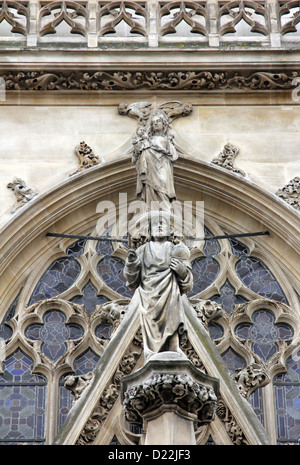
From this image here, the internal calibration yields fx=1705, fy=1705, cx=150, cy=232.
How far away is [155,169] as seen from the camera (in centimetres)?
1823

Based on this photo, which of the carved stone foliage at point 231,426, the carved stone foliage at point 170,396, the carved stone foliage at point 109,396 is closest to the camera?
the carved stone foliage at point 170,396

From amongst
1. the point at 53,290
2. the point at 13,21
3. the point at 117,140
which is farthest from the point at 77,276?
the point at 13,21

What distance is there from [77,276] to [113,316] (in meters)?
1.08

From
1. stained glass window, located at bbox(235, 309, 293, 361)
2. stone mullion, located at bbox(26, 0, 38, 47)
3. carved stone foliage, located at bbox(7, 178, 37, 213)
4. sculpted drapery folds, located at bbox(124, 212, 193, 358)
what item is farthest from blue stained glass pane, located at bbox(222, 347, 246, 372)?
stone mullion, located at bbox(26, 0, 38, 47)

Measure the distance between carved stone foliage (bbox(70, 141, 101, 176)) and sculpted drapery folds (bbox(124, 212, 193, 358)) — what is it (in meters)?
3.15

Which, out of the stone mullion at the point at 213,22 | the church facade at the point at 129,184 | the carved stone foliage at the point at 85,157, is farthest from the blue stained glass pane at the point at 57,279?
the stone mullion at the point at 213,22

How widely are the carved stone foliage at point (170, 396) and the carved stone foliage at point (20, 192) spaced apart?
4.42 meters

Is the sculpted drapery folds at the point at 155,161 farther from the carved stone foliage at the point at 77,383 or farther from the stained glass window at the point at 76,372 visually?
the carved stone foliage at the point at 77,383

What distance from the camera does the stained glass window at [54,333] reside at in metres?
18.8

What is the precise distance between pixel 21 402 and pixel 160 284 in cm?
324

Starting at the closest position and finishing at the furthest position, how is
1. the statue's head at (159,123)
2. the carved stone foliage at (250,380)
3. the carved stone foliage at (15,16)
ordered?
the carved stone foliage at (250,380), the statue's head at (159,123), the carved stone foliage at (15,16)

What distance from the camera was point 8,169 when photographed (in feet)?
64.7

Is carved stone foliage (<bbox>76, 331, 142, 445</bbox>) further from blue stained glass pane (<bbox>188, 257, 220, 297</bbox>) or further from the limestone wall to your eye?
the limestone wall

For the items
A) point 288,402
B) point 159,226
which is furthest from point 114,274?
point 159,226
